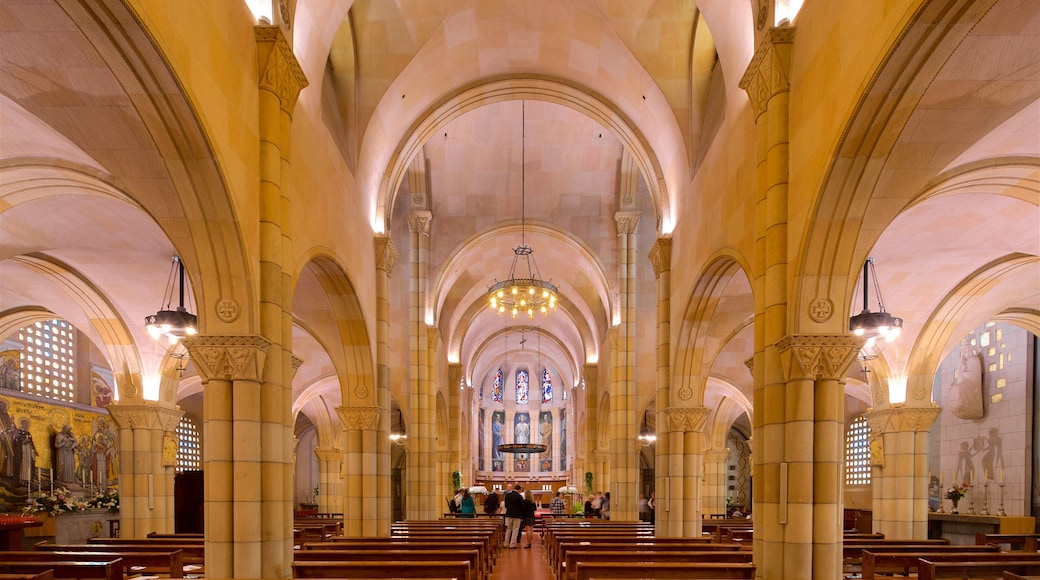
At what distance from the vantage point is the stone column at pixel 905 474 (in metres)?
17.0

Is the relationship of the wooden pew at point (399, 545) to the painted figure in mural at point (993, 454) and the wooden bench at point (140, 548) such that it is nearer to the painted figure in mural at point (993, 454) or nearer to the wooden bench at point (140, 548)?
the wooden bench at point (140, 548)

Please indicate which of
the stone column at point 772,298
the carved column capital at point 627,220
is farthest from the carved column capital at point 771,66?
the carved column capital at point 627,220

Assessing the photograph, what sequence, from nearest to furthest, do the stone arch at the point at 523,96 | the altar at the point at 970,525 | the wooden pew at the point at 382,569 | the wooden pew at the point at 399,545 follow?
the wooden pew at the point at 382,569 < the wooden pew at the point at 399,545 < the stone arch at the point at 523,96 < the altar at the point at 970,525

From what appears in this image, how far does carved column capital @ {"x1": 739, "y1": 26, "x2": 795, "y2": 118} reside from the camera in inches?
342

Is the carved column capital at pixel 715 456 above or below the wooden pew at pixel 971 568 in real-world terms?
below

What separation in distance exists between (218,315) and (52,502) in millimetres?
13482

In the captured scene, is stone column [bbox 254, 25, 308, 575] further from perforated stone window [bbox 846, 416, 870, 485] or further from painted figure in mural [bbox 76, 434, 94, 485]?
perforated stone window [bbox 846, 416, 870, 485]

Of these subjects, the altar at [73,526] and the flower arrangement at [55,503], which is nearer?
the altar at [73,526]

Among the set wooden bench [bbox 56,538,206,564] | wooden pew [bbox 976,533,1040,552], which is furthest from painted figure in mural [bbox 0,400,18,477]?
wooden pew [bbox 976,533,1040,552]

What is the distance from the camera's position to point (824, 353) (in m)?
8.08

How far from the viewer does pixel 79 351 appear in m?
23.0

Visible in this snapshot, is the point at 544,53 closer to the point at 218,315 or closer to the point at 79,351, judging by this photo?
the point at 218,315

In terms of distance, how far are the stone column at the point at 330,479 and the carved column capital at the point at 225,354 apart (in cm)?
2512

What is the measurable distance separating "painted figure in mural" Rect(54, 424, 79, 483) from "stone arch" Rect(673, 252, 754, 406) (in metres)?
16.7
